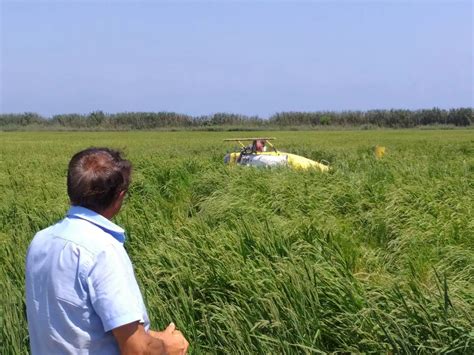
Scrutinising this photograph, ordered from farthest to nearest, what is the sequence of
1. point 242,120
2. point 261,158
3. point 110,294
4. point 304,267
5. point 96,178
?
point 242,120 → point 261,158 → point 304,267 → point 96,178 → point 110,294

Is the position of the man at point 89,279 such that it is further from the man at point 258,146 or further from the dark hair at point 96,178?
the man at point 258,146

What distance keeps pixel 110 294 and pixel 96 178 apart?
0.40m

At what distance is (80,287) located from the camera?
193 cm

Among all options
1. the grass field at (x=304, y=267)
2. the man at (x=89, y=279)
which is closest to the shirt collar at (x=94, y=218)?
the man at (x=89, y=279)

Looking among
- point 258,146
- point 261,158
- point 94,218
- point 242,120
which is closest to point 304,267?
point 94,218

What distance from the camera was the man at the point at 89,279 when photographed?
6.25 feet

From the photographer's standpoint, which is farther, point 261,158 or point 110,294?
point 261,158

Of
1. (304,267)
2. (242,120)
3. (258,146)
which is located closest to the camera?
(304,267)

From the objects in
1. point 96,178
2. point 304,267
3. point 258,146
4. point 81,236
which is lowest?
point 304,267

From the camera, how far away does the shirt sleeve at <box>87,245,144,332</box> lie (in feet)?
6.19

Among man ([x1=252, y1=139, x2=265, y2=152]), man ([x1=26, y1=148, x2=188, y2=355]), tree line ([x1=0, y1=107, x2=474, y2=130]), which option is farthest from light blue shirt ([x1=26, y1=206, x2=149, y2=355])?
tree line ([x1=0, y1=107, x2=474, y2=130])

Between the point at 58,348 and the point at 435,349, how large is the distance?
1892 mm

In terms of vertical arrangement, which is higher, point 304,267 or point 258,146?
point 258,146

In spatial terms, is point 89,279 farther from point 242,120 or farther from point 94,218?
point 242,120
